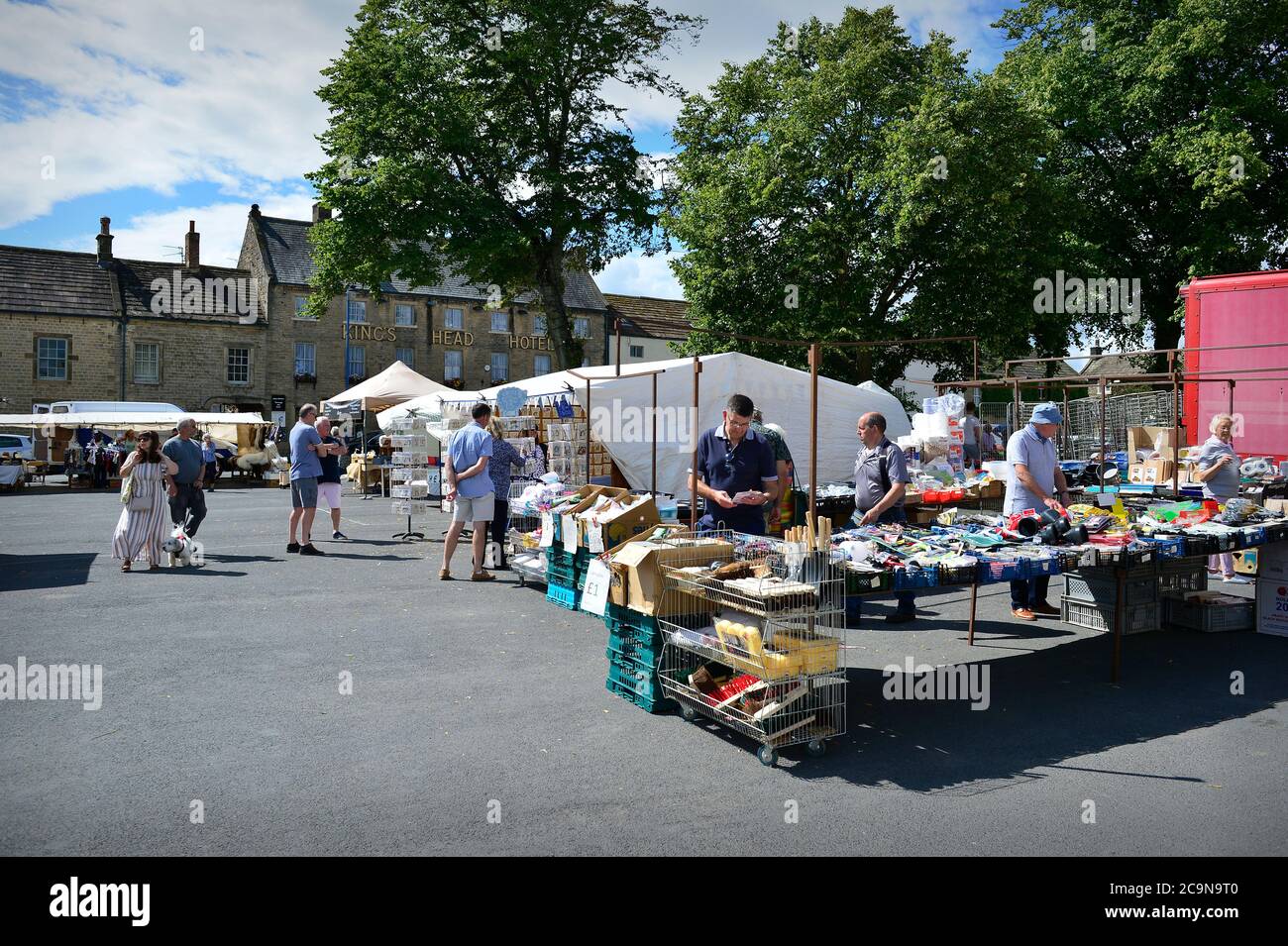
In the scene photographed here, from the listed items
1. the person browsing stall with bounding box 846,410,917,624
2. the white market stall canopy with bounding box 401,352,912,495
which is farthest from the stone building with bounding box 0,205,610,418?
the person browsing stall with bounding box 846,410,917,624

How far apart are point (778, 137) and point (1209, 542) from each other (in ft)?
64.0

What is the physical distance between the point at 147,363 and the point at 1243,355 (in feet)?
130

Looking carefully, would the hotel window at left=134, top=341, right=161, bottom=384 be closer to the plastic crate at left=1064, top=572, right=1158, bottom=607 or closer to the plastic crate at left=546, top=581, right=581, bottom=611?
the plastic crate at left=546, top=581, right=581, bottom=611

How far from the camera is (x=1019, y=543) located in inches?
251

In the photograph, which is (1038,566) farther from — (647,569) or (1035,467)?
(647,569)

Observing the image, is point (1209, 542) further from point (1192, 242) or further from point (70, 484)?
point (70, 484)

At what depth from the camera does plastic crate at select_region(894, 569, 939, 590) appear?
17.5 ft

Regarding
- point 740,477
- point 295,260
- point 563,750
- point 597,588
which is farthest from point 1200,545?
point 295,260

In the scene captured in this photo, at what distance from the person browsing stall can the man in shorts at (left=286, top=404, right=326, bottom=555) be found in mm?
7662

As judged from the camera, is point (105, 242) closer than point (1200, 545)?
No

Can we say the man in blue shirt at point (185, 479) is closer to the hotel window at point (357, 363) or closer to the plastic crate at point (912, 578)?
the plastic crate at point (912, 578)

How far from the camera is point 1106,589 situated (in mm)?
7840

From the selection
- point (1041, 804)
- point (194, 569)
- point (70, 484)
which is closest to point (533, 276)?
point (70, 484)

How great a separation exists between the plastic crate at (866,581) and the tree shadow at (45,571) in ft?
29.1
